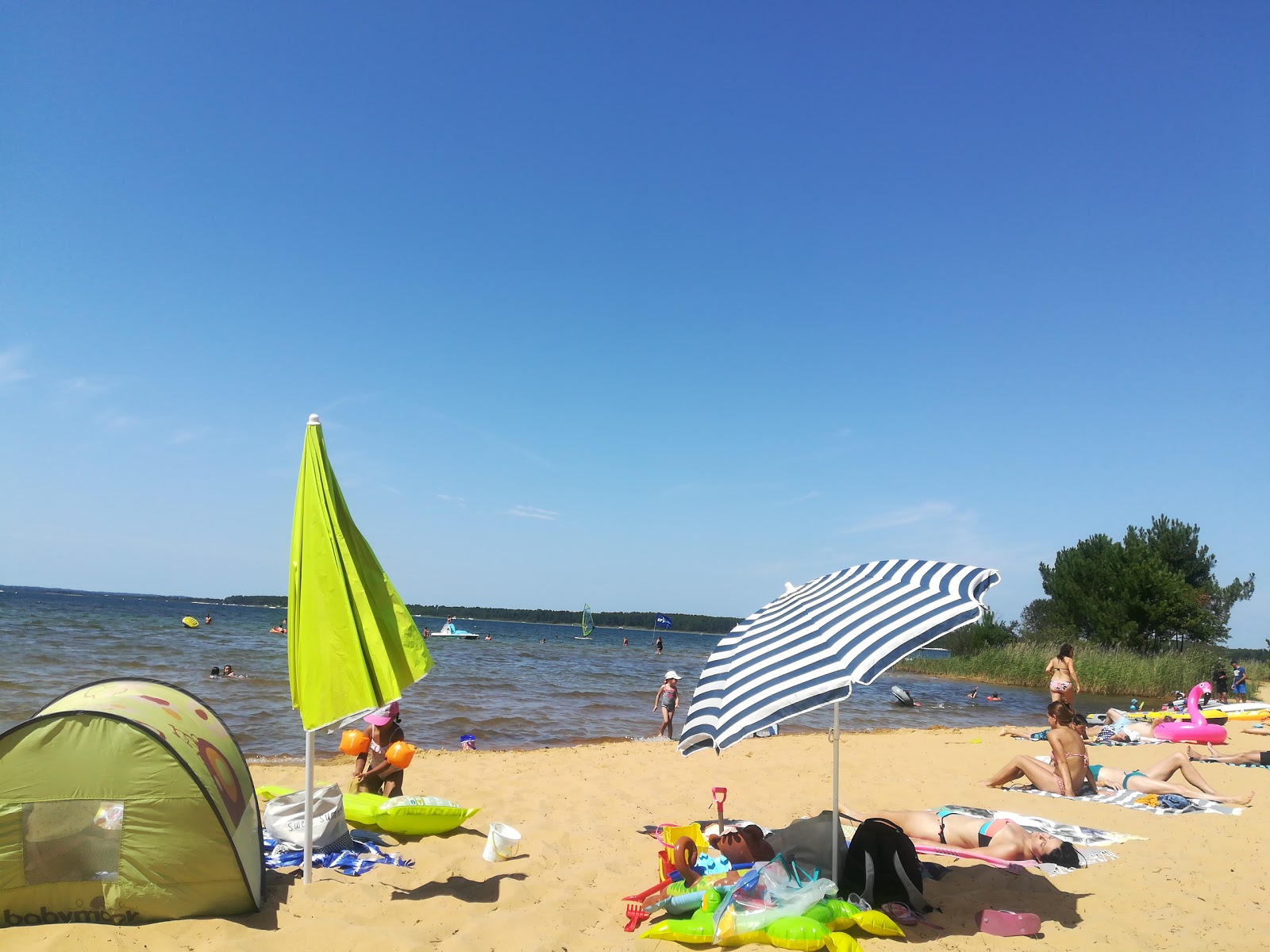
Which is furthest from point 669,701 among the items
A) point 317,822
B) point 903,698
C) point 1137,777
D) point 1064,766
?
point 903,698

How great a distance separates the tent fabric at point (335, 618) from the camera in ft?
14.8

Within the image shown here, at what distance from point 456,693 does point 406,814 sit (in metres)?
14.5

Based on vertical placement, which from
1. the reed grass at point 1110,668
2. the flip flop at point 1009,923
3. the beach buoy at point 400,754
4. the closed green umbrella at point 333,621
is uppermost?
the closed green umbrella at point 333,621

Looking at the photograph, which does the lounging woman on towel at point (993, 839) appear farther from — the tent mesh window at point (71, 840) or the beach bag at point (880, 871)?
the tent mesh window at point (71, 840)

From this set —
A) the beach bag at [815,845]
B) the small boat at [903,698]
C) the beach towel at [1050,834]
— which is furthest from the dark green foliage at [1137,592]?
the beach bag at [815,845]

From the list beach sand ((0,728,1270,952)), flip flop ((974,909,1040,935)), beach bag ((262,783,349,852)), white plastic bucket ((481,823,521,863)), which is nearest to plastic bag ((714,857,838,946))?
beach sand ((0,728,1270,952))

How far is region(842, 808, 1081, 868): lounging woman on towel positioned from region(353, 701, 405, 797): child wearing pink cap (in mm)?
4318

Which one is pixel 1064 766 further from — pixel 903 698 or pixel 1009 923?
pixel 903 698

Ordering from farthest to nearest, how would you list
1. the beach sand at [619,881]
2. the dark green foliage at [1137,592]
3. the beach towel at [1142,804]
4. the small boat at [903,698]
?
1. the dark green foliage at [1137,592]
2. the small boat at [903,698]
3. the beach towel at [1142,804]
4. the beach sand at [619,881]

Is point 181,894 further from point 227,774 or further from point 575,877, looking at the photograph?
point 575,877

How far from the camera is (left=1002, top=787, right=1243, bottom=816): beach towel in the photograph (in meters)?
7.66

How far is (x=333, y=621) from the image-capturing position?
15.1ft

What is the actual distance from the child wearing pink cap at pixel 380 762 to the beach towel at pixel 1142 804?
680 cm

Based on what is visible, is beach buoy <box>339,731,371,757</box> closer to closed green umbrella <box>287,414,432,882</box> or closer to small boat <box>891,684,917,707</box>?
closed green umbrella <box>287,414,432,882</box>
